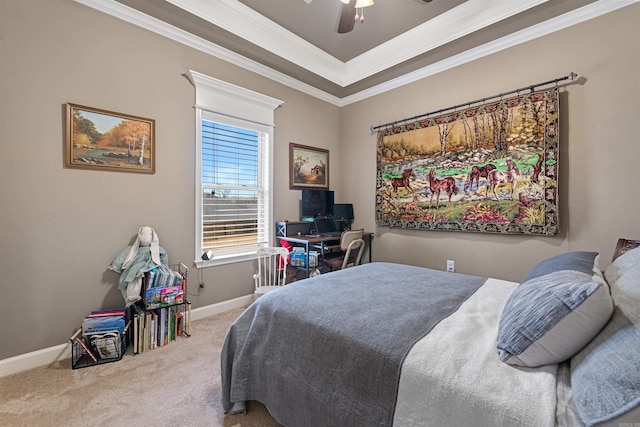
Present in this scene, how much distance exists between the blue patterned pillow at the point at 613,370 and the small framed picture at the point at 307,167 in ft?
10.7

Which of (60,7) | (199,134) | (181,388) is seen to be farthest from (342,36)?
(181,388)

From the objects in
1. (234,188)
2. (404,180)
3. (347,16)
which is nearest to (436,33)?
(347,16)

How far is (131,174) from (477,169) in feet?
11.4

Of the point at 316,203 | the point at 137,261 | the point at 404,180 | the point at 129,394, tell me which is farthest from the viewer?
the point at 316,203

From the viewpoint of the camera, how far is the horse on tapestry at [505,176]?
8.92 ft

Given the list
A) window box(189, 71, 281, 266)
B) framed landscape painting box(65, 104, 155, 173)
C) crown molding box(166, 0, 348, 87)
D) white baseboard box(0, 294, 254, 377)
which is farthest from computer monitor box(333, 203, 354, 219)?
white baseboard box(0, 294, 254, 377)

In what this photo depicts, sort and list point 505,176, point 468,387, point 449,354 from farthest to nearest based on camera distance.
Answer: point 505,176, point 449,354, point 468,387

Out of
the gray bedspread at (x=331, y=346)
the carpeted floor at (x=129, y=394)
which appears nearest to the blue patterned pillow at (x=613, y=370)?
the gray bedspread at (x=331, y=346)

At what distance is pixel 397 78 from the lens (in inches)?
144

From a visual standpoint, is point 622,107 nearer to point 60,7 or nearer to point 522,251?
point 522,251

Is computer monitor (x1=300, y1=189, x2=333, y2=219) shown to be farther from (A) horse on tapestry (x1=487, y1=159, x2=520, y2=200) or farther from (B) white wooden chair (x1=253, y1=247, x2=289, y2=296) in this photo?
(A) horse on tapestry (x1=487, y1=159, x2=520, y2=200)

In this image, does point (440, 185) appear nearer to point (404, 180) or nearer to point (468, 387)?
point (404, 180)

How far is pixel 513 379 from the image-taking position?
831 millimetres

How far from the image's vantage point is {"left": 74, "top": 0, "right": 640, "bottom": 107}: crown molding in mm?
2316
